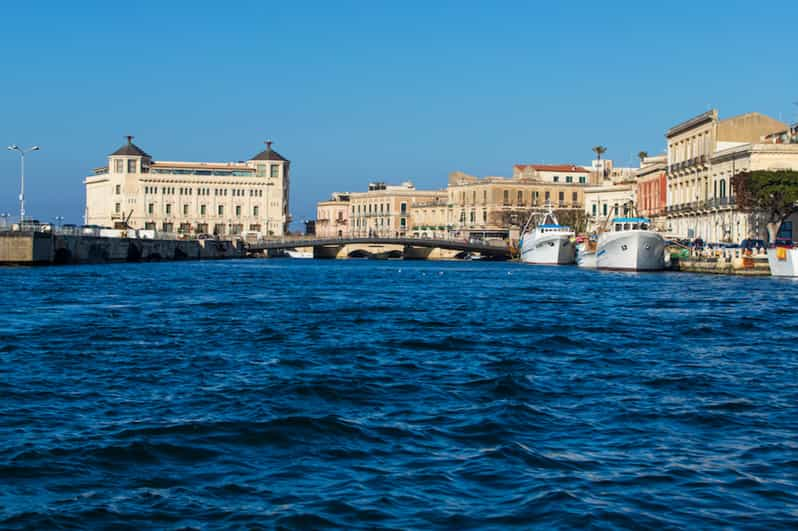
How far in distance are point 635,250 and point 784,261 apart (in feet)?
56.5

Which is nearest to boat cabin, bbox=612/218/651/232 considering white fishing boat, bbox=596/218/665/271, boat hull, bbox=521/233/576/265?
white fishing boat, bbox=596/218/665/271

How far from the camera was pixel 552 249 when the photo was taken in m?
113

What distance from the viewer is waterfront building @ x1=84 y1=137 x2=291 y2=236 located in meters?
189

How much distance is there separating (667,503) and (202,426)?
269 inches

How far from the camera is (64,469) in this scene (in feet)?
45.5

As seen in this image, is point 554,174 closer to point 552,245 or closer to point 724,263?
point 552,245

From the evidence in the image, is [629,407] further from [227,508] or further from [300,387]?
[227,508]

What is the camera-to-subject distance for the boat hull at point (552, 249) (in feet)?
366

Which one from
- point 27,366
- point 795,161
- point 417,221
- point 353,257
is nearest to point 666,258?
point 795,161

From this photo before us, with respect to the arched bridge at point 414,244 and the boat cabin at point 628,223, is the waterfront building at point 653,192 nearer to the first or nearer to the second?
the boat cabin at point 628,223

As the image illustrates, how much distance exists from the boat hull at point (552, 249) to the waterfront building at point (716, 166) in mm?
10155

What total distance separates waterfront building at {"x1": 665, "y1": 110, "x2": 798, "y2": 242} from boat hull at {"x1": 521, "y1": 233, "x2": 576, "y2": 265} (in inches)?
400

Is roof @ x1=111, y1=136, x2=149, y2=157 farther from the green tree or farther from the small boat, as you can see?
the green tree

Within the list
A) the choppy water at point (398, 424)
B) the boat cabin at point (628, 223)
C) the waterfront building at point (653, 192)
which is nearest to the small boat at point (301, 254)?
the waterfront building at point (653, 192)
